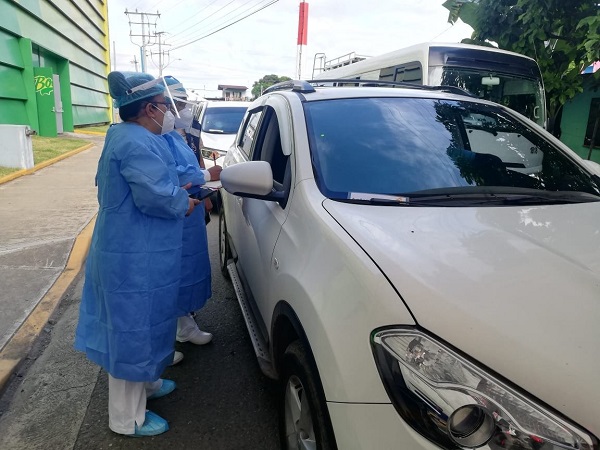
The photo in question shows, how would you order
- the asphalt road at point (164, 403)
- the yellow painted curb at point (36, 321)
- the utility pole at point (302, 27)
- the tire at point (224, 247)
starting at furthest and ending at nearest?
the utility pole at point (302, 27) < the tire at point (224, 247) < the yellow painted curb at point (36, 321) < the asphalt road at point (164, 403)

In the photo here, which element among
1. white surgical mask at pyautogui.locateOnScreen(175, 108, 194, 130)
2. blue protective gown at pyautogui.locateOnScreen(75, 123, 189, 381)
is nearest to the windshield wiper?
blue protective gown at pyautogui.locateOnScreen(75, 123, 189, 381)

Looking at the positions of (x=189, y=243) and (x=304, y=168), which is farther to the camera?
(x=189, y=243)

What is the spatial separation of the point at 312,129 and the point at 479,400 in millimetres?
1663

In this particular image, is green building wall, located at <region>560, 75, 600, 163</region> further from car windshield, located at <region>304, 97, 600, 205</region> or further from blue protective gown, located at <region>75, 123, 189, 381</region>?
blue protective gown, located at <region>75, 123, 189, 381</region>

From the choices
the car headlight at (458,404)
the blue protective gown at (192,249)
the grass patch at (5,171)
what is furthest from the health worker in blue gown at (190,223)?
the grass patch at (5,171)

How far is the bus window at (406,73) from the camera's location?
801 centimetres

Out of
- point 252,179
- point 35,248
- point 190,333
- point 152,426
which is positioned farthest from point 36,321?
point 252,179

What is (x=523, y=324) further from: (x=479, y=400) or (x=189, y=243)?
(x=189, y=243)

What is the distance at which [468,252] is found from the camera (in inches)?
64.0

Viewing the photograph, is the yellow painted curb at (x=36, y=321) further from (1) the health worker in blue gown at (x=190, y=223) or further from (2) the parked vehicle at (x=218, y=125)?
(2) the parked vehicle at (x=218, y=125)

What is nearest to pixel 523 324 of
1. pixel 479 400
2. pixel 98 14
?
pixel 479 400

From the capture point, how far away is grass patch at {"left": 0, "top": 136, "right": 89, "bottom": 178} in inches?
452

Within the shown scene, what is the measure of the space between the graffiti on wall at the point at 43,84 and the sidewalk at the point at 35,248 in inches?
316

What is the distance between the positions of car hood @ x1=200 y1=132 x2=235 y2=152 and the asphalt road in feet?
15.6
